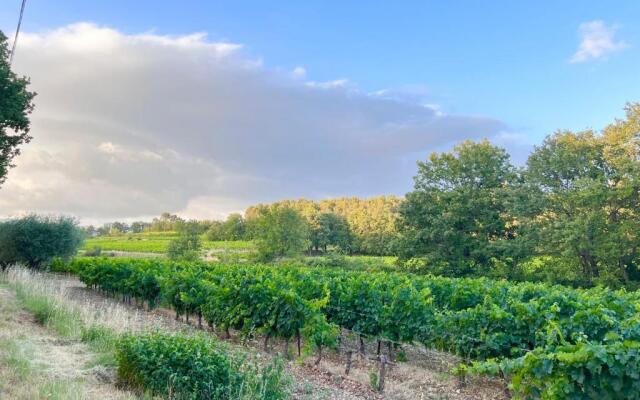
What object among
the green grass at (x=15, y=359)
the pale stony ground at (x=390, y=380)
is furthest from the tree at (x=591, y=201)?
the green grass at (x=15, y=359)

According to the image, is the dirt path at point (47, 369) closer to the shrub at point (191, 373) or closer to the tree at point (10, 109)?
the shrub at point (191, 373)

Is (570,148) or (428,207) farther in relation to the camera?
(428,207)

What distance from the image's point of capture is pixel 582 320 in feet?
25.8

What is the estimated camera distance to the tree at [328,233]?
66.9 meters

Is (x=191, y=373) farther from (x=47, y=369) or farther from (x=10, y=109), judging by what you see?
(x=10, y=109)

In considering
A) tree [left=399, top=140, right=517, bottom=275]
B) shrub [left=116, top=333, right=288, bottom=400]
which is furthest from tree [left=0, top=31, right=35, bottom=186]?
tree [left=399, top=140, right=517, bottom=275]

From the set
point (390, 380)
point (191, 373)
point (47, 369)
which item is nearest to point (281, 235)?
point (390, 380)

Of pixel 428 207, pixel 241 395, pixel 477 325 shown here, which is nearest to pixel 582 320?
pixel 477 325

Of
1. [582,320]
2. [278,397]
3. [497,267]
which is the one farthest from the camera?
[497,267]

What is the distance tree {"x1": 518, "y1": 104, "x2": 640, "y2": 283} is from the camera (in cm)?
2542

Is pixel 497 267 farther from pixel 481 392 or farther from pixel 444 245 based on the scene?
pixel 481 392

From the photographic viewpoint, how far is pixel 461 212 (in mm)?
32000

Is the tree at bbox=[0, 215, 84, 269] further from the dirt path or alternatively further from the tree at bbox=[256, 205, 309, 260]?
the dirt path

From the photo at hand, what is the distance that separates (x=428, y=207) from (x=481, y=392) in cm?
2556
